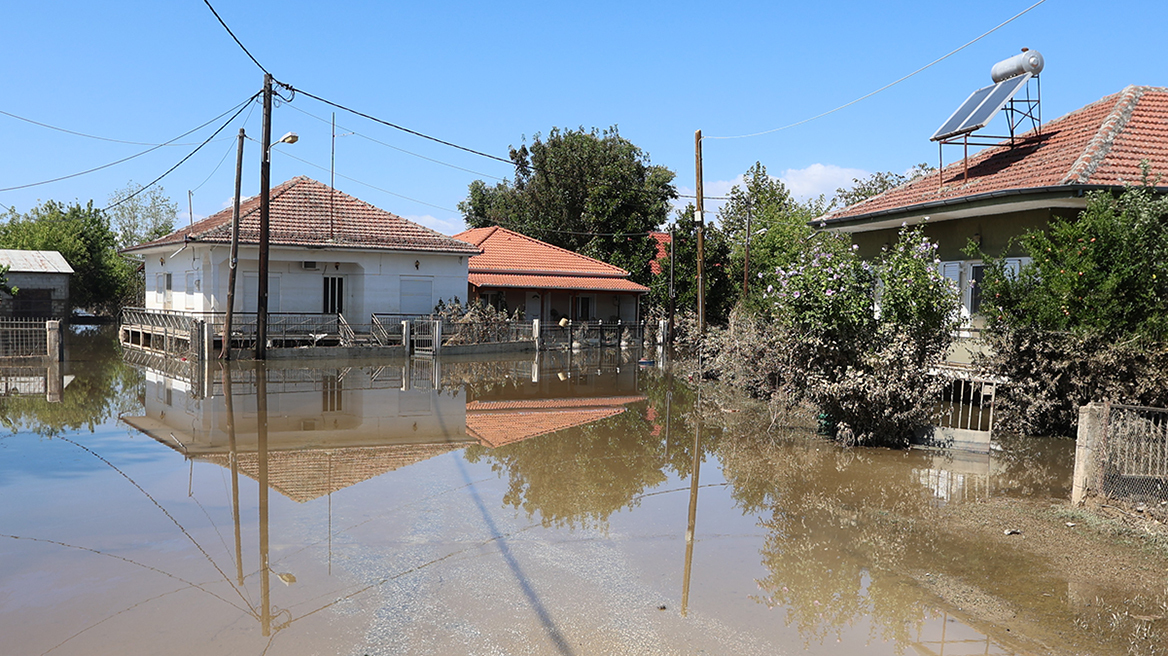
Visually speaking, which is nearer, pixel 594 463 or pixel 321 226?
pixel 594 463

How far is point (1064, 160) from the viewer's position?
14.1 metres

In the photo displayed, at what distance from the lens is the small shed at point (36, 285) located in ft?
127

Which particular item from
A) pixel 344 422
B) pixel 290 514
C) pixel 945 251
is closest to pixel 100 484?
pixel 290 514

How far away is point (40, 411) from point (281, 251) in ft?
49.4

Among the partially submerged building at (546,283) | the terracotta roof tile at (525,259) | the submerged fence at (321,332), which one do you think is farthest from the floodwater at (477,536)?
the terracotta roof tile at (525,259)

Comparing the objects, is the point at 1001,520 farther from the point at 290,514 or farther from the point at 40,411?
the point at 40,411

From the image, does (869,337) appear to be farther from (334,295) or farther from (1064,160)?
(334,295)

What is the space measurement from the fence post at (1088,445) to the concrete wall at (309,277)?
2509cm

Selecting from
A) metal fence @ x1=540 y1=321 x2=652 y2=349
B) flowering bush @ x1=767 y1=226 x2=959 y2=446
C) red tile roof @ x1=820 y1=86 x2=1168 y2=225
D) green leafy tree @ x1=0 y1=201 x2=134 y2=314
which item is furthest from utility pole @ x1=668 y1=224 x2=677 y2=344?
green leafy tree @ x1=0 y1=201 x2=134 y2=314

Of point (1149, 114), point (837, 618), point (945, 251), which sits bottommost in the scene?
point (837, 618)

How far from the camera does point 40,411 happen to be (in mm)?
13750

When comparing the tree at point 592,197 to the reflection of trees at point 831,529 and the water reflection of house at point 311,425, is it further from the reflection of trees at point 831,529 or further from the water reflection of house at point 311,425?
the reflection of trees at point 831,529

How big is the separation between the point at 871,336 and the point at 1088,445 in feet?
11.9

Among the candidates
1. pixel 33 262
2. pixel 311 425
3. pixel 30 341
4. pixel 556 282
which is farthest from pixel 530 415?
pixel 33 262
